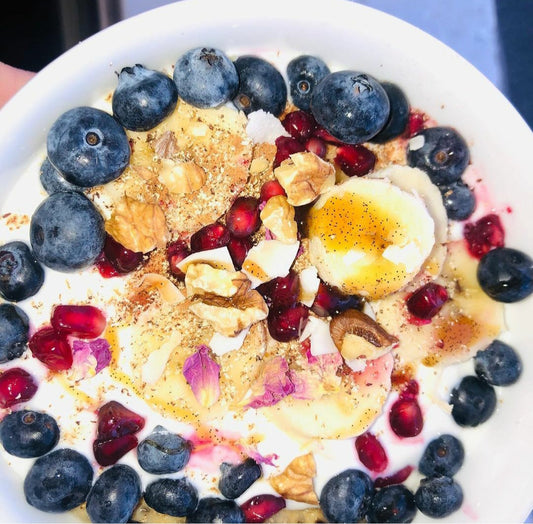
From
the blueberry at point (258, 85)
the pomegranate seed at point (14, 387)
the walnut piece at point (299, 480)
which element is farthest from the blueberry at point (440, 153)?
the pomegranate seed at point (14, 387)

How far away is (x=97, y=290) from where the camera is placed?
3.76 feet

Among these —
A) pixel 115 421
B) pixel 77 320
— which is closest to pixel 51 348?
pixel 77 320

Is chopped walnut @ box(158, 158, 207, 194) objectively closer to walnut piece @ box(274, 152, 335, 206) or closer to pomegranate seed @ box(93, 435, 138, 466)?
walnut piece @ box(274, 152, 335, 206)

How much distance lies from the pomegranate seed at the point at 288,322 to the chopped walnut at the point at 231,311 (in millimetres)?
24

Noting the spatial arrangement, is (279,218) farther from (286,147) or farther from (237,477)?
(237,477)

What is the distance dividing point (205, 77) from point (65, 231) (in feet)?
1.10

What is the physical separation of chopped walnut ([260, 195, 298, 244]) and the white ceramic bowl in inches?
10.1

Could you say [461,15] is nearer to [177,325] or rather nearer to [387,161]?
[387,161]

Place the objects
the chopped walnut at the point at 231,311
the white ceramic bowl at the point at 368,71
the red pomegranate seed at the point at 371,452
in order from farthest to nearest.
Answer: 1. the red pomegranate seed at the point at 371,452
2. the chopped walnut at the point at 231,311
3. the white ceramic bowl at the point at 368,71

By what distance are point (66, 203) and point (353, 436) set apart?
0.67 metres

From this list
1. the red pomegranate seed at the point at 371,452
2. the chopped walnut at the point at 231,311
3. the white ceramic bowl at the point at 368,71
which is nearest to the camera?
the white ceramic bowl at the point at 368,71

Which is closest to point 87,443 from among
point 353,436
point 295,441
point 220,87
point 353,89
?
point 295,441

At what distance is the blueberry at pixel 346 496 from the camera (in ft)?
3.76

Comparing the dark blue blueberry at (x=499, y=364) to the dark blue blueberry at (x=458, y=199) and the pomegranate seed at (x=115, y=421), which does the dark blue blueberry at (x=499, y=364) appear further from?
the pomegranate seed at (x=115, y=421)
